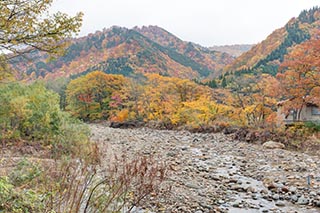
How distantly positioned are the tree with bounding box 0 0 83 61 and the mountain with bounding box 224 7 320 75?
49.0 m

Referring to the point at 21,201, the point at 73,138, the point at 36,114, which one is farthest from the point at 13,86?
the point at 21,201

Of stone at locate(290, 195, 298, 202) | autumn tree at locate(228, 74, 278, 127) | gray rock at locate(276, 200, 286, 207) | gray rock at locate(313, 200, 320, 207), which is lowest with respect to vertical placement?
gray rock at locate(276, 200, 286, 207)

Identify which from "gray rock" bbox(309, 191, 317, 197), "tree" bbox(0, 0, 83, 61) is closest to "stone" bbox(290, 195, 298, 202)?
"gray rock" bbox(309, 191, 317, 197)

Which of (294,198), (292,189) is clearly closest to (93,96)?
(292,189)

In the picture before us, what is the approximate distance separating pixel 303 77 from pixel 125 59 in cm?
5775

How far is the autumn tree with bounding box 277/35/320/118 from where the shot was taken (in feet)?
47.9

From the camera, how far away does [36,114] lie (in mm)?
10883

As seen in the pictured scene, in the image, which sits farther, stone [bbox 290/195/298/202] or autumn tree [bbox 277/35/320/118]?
autumn tree [bbox 277/35/320/118]

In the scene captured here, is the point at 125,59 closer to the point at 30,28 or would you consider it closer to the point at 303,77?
the point at 303,77

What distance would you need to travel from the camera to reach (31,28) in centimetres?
434

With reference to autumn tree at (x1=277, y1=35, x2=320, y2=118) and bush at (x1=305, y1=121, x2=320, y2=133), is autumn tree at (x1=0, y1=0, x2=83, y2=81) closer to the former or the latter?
autumn tree at (x1=277, y1=35, x2=320, y2=118)

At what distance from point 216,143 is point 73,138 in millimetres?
9754

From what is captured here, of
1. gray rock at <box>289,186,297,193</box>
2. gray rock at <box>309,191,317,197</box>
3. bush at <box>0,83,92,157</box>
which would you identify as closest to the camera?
gray rock at <box>309,191,317,197</box>

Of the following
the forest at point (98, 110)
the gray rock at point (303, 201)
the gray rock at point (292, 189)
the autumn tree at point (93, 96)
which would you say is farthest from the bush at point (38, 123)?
the autumn tree at point (93, 96)
